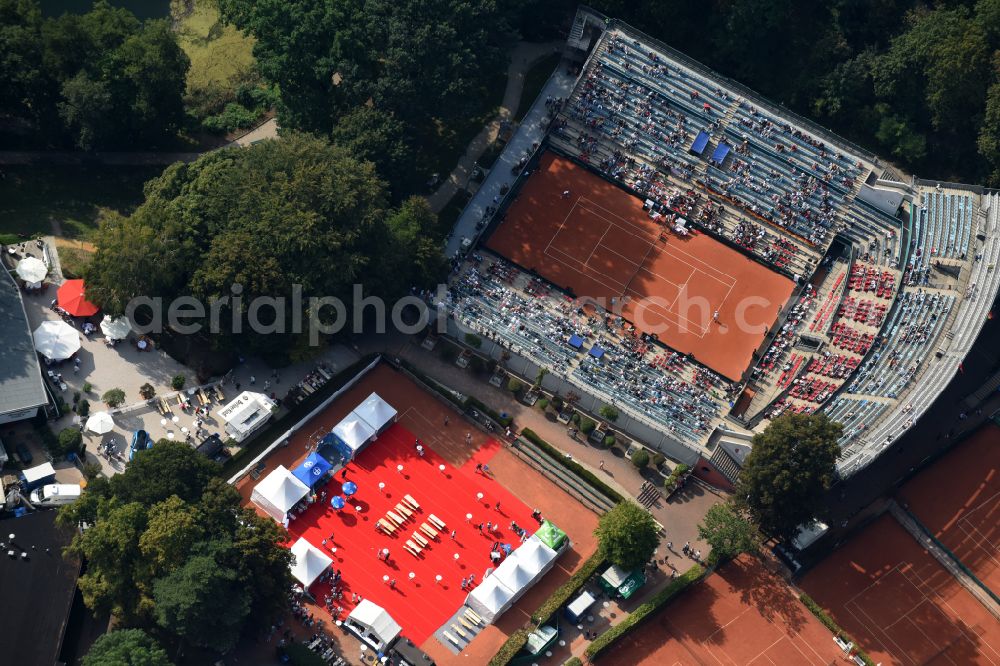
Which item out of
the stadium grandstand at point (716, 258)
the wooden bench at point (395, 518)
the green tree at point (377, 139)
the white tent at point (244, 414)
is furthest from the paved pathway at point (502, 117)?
the wooden bench at point (395, 518)

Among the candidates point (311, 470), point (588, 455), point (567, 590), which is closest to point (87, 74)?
point (311, 470)

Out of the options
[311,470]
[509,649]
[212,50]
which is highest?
[212,50]

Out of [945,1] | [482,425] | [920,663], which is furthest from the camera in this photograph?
[945,1]

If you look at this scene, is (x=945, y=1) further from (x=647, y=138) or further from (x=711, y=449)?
(x=711, y=449)

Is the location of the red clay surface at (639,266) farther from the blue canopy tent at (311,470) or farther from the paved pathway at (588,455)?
the blue canopy tent at (311,470)

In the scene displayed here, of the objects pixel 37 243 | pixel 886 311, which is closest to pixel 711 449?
pixel 886 311

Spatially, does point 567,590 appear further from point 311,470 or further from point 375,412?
point 311,470
